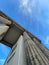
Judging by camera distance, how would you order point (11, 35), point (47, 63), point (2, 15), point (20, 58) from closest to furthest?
point (47, 63) → point (20, 58) → point (2, 15) → point (11, 35)

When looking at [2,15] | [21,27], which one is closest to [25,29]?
[21,27]

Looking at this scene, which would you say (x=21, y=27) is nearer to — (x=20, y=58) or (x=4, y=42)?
(x=4, y=42)

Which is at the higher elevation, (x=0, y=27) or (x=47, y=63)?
(x=0, y=27)

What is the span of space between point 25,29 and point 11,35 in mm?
499

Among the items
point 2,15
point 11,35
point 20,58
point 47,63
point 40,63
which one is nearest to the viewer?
point 47,63

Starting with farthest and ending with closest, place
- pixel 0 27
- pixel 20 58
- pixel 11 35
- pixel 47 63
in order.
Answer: pixel 11 35 → pixel 0 27 → pixel 20 58 → pixel 47 63

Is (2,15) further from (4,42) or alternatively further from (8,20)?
(4,42)

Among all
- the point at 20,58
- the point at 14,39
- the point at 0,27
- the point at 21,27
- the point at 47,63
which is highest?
the point at 21,27

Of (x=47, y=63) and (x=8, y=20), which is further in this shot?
(x=8, y=20)

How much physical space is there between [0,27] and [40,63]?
7.92 ft

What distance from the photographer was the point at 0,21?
4508 millimetres

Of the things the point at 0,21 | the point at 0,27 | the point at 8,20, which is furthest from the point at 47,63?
the point at 8,20

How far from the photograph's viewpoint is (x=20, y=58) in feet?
9.57

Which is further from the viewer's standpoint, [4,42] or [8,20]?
[4,42]
